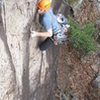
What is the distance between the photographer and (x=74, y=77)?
808 cm

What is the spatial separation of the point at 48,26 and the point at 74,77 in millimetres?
3309

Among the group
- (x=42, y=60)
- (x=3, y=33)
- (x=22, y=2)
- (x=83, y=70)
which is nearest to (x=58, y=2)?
(x=42, y=60)

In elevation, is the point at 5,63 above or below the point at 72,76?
above

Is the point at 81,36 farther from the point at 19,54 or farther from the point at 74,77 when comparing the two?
the point at 19,54

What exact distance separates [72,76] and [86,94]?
678mm

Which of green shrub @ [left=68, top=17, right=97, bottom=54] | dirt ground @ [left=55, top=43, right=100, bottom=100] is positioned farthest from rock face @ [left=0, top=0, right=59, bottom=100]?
dirt ground @ [left=55, top=43, right=100, bottom=100]

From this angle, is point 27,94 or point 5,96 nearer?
point 5,96

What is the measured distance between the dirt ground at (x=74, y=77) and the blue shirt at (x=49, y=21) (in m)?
2.49

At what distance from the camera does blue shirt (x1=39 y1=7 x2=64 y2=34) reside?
16.4 feet

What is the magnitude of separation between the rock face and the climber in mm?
138

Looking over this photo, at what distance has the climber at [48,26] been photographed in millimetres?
4723

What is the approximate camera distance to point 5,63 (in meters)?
4.79

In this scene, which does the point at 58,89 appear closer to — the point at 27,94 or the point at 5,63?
the point at 27,94

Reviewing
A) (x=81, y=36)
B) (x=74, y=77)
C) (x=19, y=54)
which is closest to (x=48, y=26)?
(x=19, y=54)
